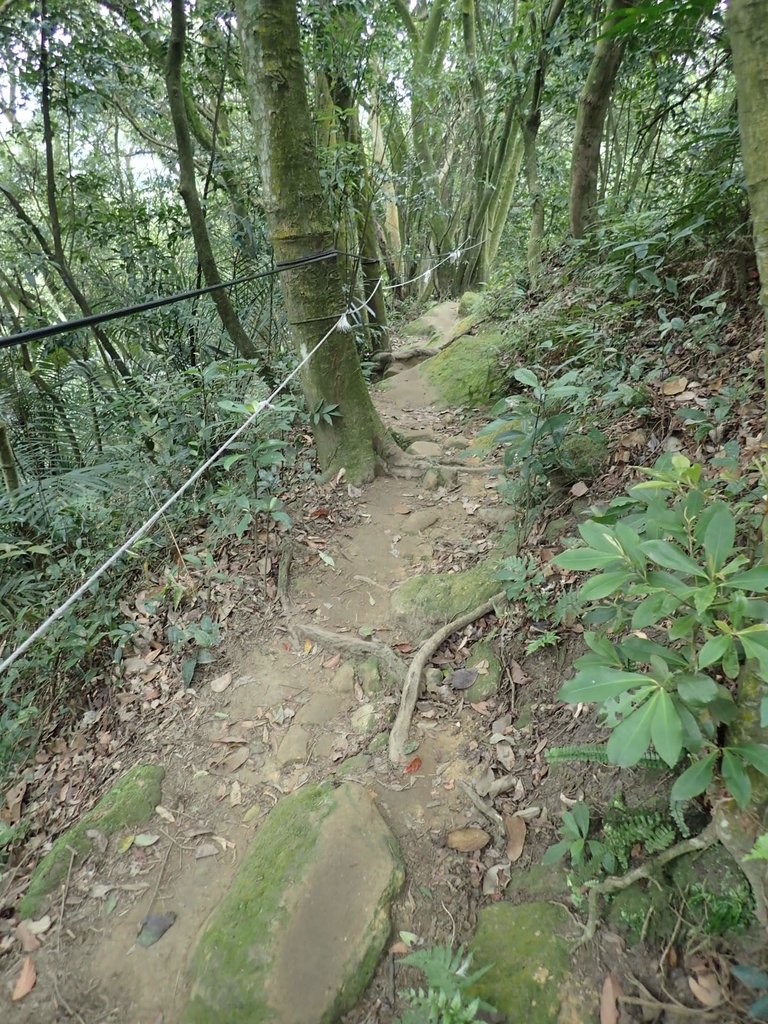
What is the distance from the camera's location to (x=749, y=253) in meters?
3.29

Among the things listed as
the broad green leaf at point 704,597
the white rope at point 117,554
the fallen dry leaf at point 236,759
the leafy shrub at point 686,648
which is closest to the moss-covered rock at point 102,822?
the fallen dry leaf at point 236,759

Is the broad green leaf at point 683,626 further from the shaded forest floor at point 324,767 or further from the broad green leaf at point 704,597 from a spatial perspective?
the shaded forest floor at point 324,767

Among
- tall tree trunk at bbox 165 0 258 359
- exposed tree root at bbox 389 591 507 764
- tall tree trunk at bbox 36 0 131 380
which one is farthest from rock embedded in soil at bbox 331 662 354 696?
tall tree trunk at bbox 36 0 131 380

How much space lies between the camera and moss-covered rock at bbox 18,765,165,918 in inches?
89.0

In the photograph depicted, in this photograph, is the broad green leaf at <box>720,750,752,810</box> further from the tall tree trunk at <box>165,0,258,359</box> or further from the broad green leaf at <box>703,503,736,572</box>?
the tall tree trunk at <box>165,0,258,359</box>

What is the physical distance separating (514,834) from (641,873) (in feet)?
1.61

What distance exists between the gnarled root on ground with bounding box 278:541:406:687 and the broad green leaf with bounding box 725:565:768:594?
1745 millimetres

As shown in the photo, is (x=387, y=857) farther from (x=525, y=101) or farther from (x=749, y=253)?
(x=525, y=101)

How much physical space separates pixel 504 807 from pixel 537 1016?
63 cm

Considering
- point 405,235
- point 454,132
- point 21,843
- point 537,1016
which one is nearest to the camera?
point 537,1016

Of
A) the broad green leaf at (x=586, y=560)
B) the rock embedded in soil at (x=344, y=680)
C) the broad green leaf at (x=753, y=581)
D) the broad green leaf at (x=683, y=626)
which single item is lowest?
the rock embedded in soil at (x=344, y=680)

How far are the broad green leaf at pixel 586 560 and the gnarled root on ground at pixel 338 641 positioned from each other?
4.92 feet

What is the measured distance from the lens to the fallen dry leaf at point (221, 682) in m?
3.03

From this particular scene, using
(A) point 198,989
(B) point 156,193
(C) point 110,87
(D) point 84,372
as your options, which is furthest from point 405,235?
(A) point 198,989
